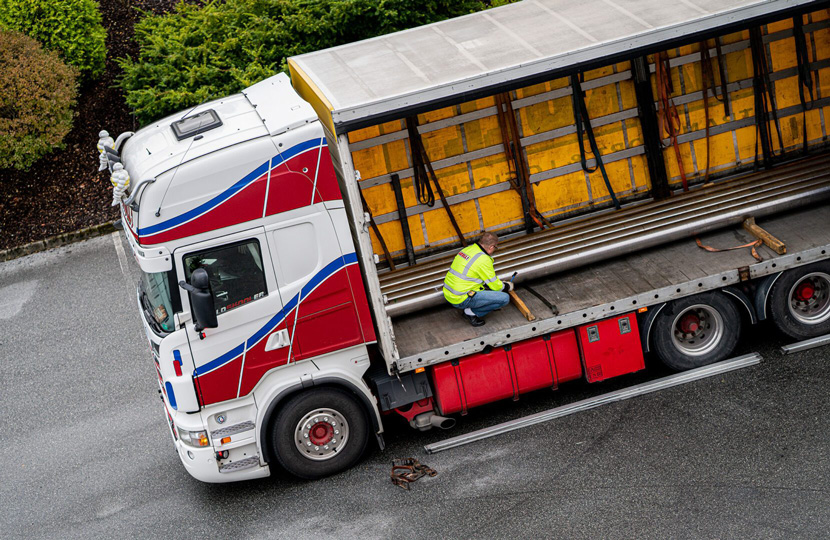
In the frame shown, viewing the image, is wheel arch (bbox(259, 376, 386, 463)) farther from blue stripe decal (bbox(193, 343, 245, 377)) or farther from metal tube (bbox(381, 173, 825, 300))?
metal tube (bbox(381, 173, 825, 300))

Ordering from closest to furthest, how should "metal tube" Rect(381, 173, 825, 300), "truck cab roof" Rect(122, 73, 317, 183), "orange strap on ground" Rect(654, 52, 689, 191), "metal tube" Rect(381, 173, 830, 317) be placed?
"truck cab roof" Rect(122, 73, 317, 183) < "metal tube" Rect(381, 173, 830, 317) < "metal tube" Rect(381, 173, 825, 300) < "orange strap on ground" Rect(654, 52, 689, 191)

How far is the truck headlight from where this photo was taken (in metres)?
7.64

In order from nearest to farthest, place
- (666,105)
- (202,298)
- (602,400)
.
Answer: (202,298)
(602,400)
(666,105)

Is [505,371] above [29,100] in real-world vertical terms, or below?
below

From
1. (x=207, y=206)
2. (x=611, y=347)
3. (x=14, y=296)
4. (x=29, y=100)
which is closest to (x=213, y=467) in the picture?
(x=207, y=206)

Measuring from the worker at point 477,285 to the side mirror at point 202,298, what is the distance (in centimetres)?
241

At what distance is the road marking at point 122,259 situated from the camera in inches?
480

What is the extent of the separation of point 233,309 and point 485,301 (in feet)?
7.76

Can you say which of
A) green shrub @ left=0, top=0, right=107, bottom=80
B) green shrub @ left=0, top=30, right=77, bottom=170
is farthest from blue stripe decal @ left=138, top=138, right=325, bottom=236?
green shrub @ left=0, top=0, right=107, bottom=80

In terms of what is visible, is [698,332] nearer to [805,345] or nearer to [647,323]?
[647,323]

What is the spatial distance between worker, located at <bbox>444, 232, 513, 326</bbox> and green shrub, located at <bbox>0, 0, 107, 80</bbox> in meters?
9.81

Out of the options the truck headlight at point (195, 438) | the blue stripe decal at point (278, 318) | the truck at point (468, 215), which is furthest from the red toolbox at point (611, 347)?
the truck headlight at point (195, 438)

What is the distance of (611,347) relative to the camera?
332 inches

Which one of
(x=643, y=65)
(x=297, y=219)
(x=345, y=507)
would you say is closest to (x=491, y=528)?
(x=345, y=507)
